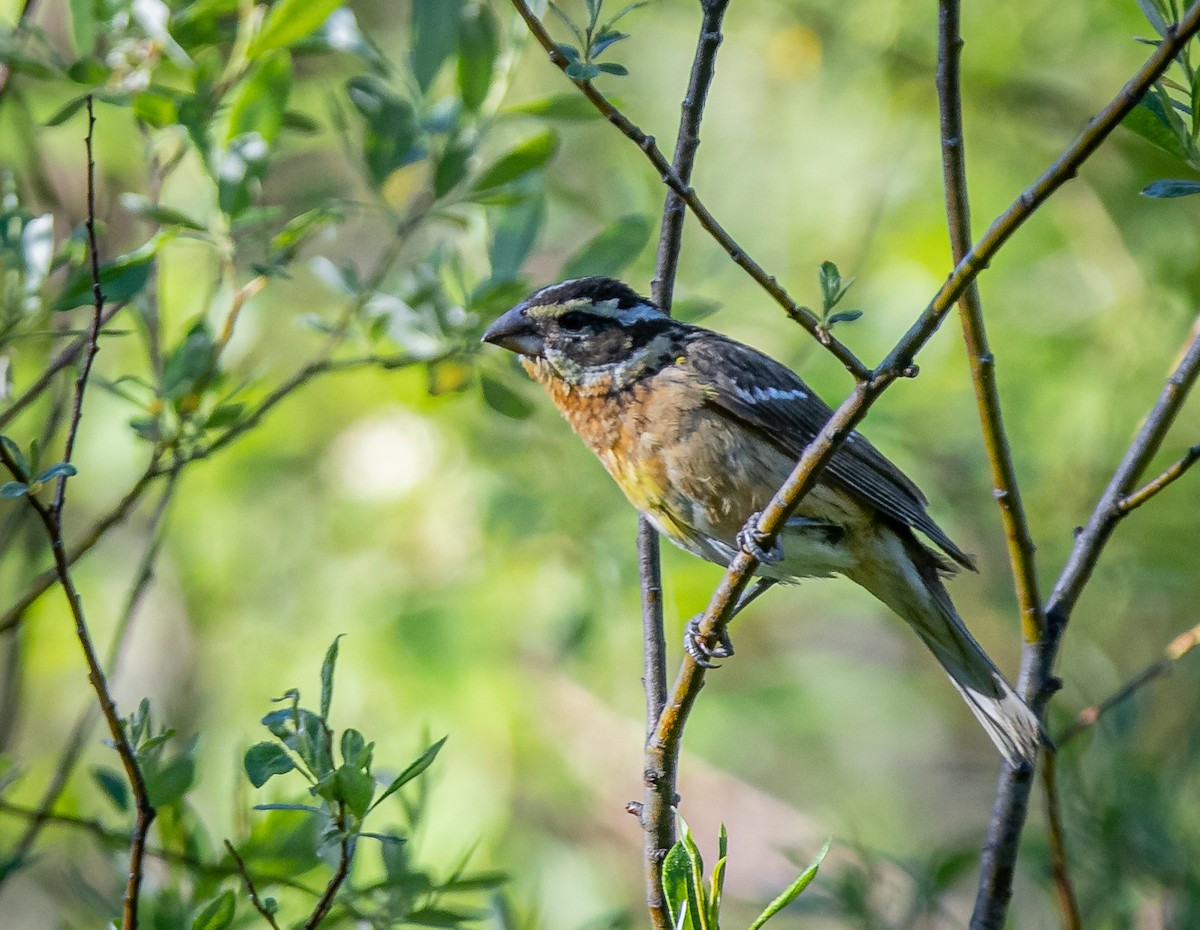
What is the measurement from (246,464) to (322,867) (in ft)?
8.44

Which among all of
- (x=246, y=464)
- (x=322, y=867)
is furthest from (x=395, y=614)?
(x=322, y=867)

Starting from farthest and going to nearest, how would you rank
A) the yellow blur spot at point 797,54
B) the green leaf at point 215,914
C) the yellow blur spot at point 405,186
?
the yellow blur spot at point 797,54 → the yellow blur spot at point 405,186 → the green leaf at point 215,914

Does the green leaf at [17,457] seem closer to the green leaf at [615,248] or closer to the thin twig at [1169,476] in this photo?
the green leaf at [615,248]

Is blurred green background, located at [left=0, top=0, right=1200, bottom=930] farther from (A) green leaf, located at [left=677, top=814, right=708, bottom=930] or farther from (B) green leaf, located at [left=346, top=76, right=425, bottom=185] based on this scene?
(A) green leaf, located at [left=677, top=814, right=708, bottom=930]

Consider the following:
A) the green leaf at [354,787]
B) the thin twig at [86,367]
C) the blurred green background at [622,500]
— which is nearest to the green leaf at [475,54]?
the blurred green background at [622,500]

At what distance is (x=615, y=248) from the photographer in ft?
12.1

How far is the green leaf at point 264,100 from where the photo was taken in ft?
10.5

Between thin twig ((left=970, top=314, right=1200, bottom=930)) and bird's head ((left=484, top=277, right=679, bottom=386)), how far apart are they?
1.41 meters

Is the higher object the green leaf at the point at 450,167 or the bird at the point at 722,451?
the green leaf at the point at 450,167

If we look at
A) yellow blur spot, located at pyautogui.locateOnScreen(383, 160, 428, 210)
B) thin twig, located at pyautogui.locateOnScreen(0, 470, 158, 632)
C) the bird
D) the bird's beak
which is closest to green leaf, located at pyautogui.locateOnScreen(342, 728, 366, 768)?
thin twig, located at pyautogui.locateOnScreen(0, 470, 158, 632)

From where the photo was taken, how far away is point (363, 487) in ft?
18.9

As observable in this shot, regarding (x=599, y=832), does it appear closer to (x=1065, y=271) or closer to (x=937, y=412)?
(x=937, y=412)

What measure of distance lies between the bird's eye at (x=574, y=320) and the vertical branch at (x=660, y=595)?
1.62 ft

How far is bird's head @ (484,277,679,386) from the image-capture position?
12.7ft
